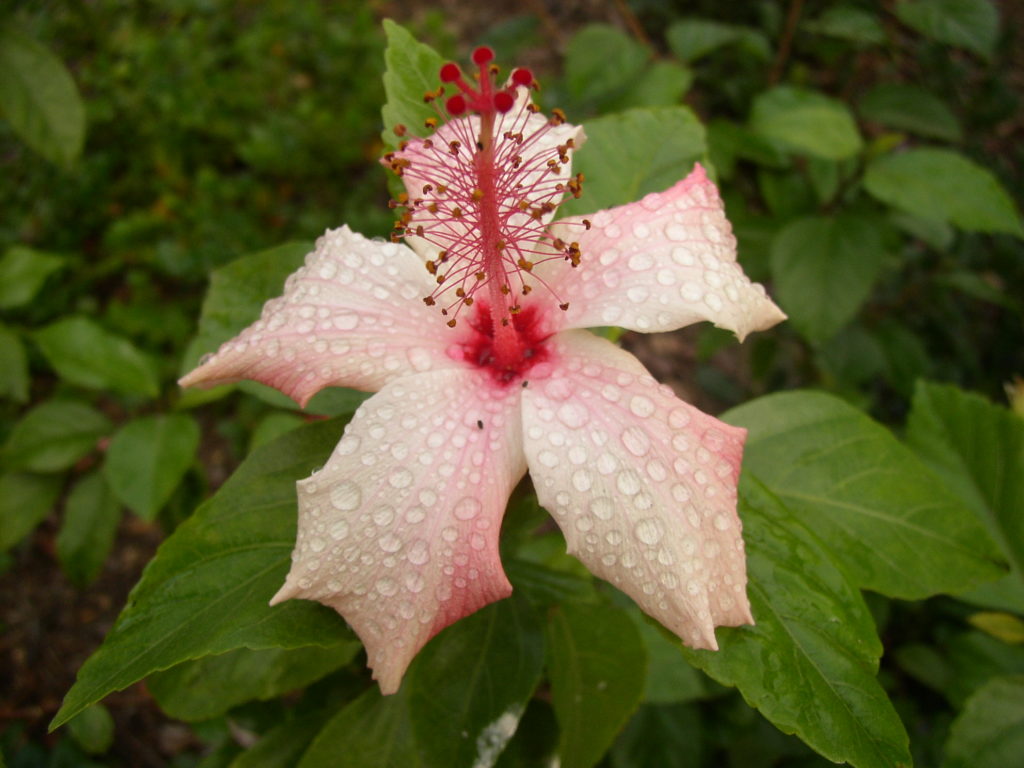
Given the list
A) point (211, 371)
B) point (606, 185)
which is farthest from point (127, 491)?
point (606, 185)

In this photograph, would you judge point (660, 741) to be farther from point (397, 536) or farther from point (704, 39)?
point (704, 39)

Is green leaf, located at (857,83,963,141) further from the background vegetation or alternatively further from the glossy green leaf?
the glossy green leaf

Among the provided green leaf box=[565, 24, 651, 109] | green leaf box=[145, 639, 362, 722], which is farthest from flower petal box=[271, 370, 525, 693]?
green leaf box=[565, 24, 651, 109]

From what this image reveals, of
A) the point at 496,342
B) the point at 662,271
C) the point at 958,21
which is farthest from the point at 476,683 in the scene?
the point at 958,21

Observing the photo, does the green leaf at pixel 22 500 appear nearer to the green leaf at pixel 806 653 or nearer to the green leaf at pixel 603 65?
the green leaf at pixel 806 653

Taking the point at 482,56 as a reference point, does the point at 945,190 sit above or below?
below

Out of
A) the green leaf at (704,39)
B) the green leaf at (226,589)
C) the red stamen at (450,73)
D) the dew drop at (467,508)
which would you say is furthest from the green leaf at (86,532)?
the green leaf at (704,39)

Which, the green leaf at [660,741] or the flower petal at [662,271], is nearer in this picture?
the flower petal at [662,271]
